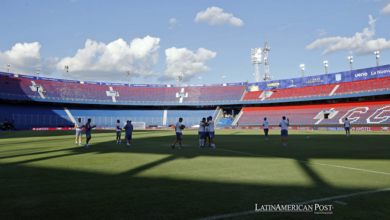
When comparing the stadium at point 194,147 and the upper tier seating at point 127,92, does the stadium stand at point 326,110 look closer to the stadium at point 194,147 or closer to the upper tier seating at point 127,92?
the stadium at point 194,147

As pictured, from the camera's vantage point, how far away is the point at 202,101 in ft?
261

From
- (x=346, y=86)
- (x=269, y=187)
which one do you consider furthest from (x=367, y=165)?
(x=346, y=86)

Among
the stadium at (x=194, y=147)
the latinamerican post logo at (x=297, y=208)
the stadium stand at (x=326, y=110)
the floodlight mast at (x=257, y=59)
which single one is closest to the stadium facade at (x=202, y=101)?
the stadium stand at (x=326, y=110)

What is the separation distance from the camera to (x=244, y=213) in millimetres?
4750

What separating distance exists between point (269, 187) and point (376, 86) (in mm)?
61413

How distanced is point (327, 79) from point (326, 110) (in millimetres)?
10026

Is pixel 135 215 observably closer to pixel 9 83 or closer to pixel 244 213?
pixel 244 213

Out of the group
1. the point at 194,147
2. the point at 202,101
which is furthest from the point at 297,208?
the point at 202,101

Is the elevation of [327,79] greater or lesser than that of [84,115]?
greater

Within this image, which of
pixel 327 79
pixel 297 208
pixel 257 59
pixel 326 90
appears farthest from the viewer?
pixel 257 59

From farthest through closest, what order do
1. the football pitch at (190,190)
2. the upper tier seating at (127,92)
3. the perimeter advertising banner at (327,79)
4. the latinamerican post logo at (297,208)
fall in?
the upper tier seating at (127,92) → the perimeter advertising banner at (327,79) → the latinamerican post logo at (297,208) → the football pitch at (190,190)

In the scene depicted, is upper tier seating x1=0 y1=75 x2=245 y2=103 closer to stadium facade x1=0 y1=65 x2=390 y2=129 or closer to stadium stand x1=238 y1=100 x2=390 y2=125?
stadium facade x1=0 y1=65 x2=390 y2=129

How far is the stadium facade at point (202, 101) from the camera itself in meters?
56.9

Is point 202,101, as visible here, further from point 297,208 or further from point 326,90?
point 297,208
